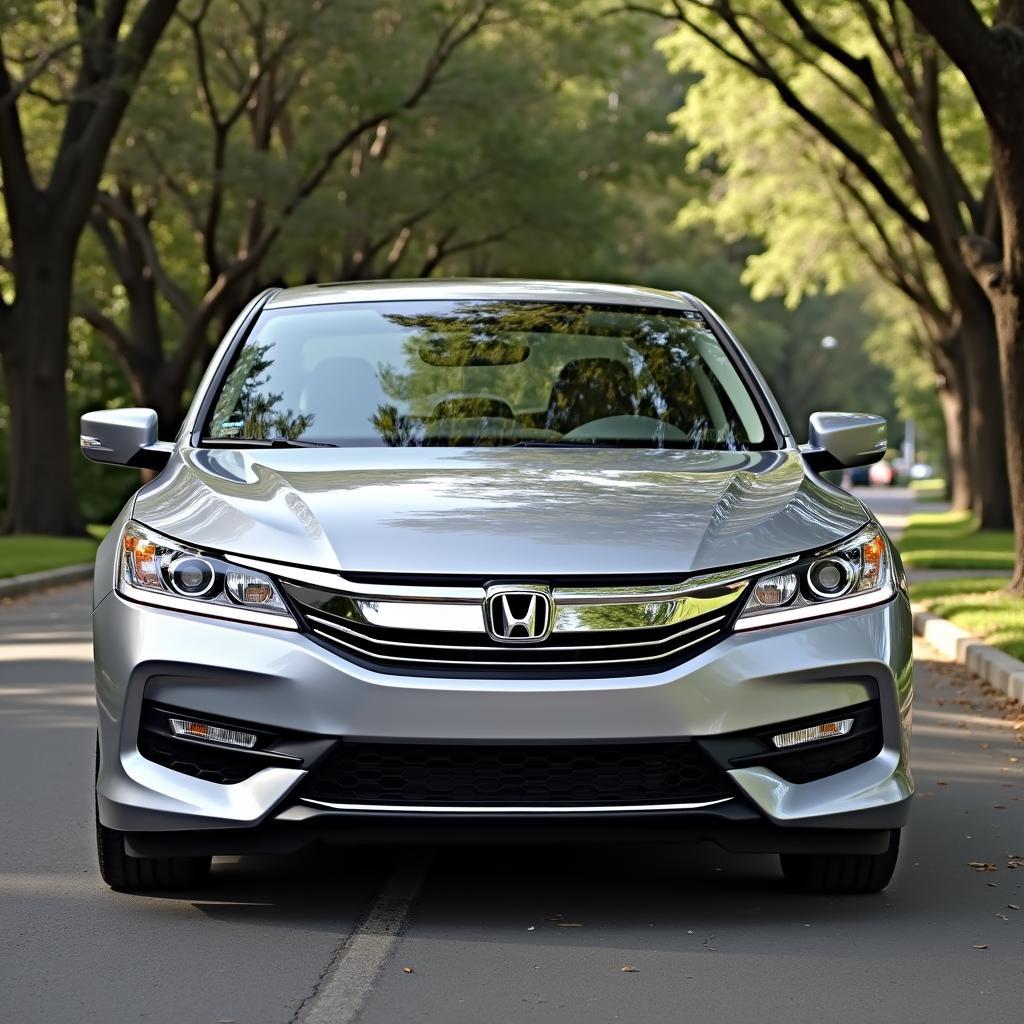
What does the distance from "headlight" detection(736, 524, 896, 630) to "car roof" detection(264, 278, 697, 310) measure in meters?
1.74

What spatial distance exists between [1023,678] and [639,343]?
486 cm

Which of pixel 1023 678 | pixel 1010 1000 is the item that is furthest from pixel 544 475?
pixel 1023 678

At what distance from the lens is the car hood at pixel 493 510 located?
527 cm

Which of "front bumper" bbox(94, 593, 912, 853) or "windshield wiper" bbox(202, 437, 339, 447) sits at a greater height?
"windshield wiper" bbox(202, 437, 339, 447)

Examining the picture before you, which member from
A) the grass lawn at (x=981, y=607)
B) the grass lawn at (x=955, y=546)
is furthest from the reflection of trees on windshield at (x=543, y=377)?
the grass lawn at (x=955, y=546)

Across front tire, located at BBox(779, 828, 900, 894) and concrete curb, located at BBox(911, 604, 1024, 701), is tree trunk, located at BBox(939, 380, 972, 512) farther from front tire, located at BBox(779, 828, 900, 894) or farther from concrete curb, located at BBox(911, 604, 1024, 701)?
front tire, located at BBox(779, 828, 900, 894)

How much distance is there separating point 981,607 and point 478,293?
9.32m

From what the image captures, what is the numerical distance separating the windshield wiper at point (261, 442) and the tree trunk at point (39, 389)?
2097cm

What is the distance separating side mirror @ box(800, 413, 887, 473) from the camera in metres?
6.54

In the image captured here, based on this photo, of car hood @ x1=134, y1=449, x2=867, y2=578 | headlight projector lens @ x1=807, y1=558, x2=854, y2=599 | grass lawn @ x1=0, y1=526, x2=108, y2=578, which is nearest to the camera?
car hood @ x1=134, y1=449, x2=867, y2=578

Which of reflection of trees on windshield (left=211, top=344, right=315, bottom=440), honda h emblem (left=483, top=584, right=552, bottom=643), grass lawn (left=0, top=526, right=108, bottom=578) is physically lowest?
grass lawn (left=0, top=526, right=108, bottom=578)

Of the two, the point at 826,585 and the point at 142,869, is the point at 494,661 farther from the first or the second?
the point at 142,869

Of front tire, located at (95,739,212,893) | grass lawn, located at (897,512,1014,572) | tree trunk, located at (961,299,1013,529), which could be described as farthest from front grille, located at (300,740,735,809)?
tree trunk, located at (961,299,1013,529)

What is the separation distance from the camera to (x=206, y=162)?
31266 mm
